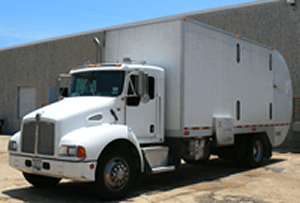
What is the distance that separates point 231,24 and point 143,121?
12764mm

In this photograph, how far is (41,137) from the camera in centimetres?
739

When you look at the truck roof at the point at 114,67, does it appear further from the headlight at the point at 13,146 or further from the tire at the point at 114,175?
the headlight at the point at 13,146

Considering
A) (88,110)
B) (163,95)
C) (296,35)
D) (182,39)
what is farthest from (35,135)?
(296,35)

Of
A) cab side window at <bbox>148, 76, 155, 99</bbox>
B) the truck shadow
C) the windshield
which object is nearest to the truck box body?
cab side window at <bbox>148, 76, 155, 99</bbox>

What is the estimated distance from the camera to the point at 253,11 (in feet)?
62.6

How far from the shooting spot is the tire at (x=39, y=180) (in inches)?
328

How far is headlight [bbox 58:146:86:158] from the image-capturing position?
6.84 metres

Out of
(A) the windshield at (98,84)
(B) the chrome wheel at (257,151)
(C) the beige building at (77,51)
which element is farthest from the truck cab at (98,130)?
(B) the chrome wheel at (257,151)

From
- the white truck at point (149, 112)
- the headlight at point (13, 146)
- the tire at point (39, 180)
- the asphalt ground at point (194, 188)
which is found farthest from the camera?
the tire at point (39, 180)

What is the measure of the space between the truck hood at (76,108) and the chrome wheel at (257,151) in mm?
5999

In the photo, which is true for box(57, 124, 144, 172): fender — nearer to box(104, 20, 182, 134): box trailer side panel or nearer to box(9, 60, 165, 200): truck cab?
box(9, 60, 165, 200): truck cab

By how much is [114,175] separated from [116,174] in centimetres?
5

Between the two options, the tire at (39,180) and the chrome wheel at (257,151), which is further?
the chrome wheel at (257,151)

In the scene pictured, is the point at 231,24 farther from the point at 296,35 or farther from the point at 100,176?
the point at 100,176
